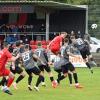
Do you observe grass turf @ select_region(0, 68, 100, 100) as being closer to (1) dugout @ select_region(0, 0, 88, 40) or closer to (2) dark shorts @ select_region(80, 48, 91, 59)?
(2) dark shorts @ select_region(80, 48, 91, 59)

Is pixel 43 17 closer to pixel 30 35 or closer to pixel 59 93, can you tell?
pixel 30 35

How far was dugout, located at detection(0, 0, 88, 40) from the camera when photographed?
42.3 meters

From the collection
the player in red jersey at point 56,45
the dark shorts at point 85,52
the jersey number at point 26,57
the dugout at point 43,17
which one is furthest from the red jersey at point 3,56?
the dugout at point 43,17

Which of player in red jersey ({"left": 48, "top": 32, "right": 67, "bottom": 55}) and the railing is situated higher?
player in red jersey ({"left": 48, "top": 32, "right": 67, "bottom": 55})

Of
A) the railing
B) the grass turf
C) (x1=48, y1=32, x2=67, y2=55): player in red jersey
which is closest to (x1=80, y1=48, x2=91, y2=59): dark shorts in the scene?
(x1=48, y1=32, x2=67, y2=55): player in red jersey

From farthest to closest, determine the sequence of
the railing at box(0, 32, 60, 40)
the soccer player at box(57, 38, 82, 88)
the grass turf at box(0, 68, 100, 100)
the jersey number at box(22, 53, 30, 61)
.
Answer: the railing at box(0, 32, 60, 40)
the soccer player at box(57, 38, 82, 88)
the jersey number at box(22, 53, 30, 61)
the grass turf at box(0, 68, 100, 100)

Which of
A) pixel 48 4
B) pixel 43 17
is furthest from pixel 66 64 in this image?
pixel 43 17

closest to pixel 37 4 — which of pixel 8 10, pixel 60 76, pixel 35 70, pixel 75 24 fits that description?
pixel 8 10

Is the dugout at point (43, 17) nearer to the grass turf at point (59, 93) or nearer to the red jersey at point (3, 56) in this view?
the grass turf at point (59, 93)

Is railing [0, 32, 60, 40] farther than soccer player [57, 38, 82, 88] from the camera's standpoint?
Yes

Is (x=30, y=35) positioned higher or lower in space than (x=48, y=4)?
lower

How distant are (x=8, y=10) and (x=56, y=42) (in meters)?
15.6

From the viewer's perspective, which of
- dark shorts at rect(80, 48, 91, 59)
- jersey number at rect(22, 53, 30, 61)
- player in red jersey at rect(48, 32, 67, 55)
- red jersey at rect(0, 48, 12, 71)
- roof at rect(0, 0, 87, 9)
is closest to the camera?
red jersey at rect(0, 48, 12, 71)

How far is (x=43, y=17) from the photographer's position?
4675cm
